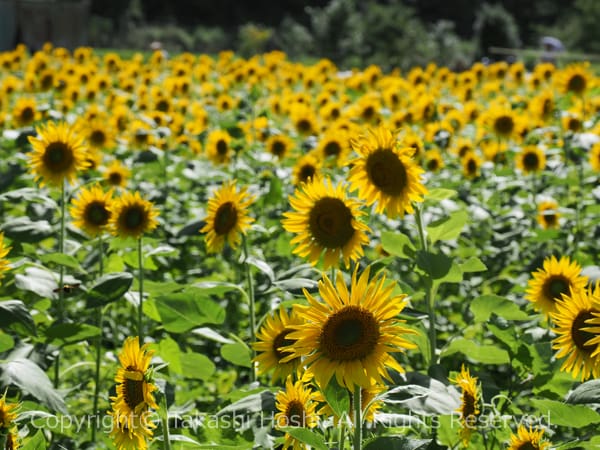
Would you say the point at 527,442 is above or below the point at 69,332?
below

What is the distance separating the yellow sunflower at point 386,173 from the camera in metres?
2.31

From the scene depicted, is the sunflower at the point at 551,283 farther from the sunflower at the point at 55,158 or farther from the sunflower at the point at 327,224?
the sunflower at the point at 55,158

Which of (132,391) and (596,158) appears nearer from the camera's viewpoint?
(132,391)

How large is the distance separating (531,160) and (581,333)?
2878 mm

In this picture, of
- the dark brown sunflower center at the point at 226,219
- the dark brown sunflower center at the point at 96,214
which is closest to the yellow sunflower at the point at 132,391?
the dark brown sunflower center at the point at 226,219

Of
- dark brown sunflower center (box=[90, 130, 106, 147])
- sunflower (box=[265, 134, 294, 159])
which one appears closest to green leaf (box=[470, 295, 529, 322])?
sunflower (box=[265, 134, 294, 159])

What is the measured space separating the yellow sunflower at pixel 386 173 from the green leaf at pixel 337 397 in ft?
2.40

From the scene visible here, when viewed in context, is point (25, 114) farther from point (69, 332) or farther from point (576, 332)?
point (576, 332)

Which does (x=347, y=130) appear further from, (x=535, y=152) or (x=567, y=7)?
(x=567, y=7)

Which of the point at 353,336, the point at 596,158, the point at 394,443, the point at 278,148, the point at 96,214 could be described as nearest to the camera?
the point at 353,336

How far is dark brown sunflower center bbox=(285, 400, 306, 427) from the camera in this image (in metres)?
1.83

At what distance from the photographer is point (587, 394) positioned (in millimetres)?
1851

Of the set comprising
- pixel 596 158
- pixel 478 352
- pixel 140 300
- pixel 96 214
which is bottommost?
pixel 478 352

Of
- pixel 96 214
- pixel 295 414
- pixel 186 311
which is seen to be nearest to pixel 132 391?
pixel 295 414
